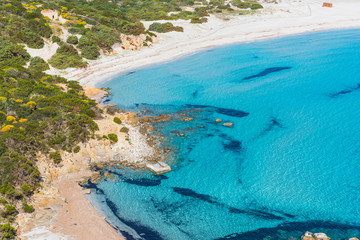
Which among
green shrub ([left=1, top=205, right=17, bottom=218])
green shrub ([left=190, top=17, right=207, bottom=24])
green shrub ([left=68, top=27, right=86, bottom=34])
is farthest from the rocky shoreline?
green shrub ([left=190, top=17, right=207, bottom=24])

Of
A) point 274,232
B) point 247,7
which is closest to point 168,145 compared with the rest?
point 274,232

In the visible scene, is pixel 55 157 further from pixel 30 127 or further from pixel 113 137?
pixel 113 137

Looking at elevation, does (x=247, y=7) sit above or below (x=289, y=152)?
above

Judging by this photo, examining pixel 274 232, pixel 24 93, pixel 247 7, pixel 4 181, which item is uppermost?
pixel 247 7

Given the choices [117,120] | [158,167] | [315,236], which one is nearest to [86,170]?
[158,167]

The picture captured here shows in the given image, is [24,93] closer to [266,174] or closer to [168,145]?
[168,145]

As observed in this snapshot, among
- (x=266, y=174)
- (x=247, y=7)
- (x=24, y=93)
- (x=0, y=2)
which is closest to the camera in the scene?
(x=266, y=174)
